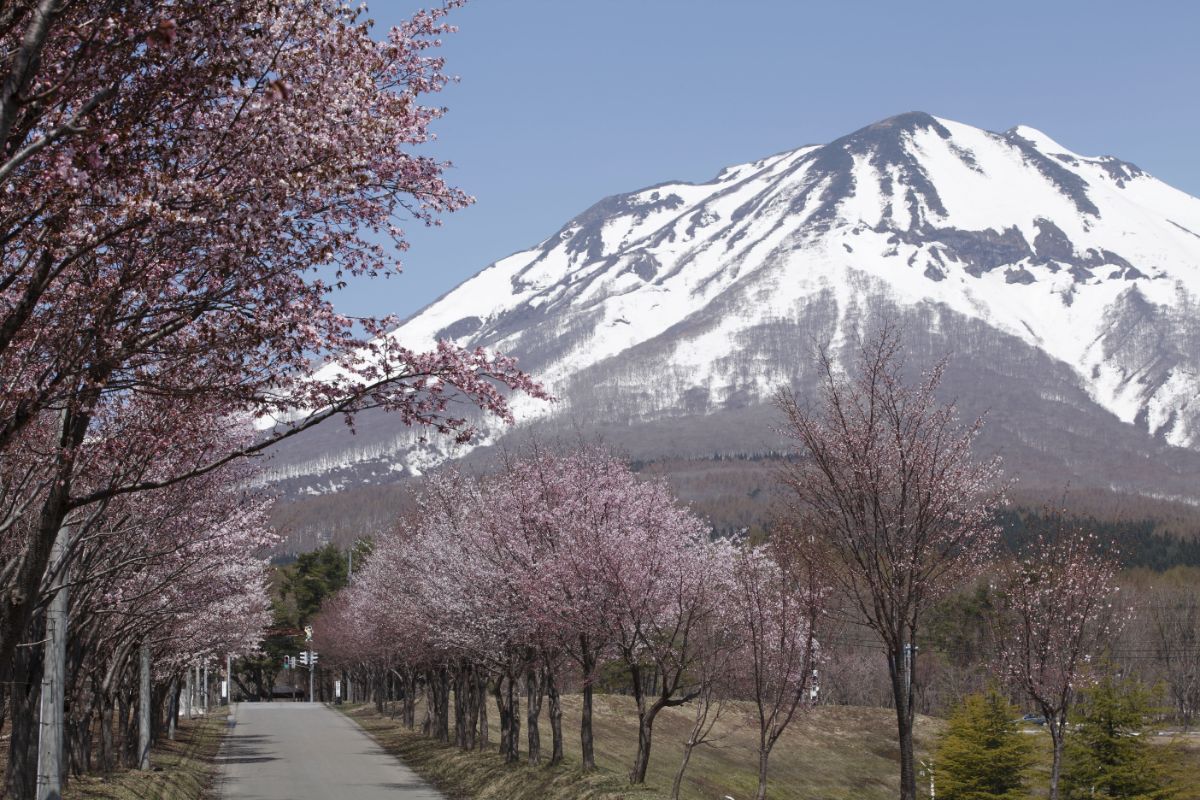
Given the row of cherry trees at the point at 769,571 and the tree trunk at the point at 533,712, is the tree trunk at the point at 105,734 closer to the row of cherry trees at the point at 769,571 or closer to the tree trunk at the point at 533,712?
the row of cherry trees at the point at 769,571

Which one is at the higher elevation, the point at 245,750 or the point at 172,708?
the point at 172,708

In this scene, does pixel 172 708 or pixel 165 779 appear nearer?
pixel 165 779

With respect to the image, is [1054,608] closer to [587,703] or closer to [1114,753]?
[587,703]

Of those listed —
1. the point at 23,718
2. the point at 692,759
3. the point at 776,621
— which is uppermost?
the point at 776,621

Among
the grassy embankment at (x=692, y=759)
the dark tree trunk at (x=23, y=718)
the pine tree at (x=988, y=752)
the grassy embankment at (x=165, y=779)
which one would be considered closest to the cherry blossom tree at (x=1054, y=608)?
the grassy embankment at (x=692, y=759)

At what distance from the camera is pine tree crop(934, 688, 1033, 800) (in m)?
47.7

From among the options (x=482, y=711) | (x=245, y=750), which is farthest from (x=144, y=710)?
(x=245, y=750)

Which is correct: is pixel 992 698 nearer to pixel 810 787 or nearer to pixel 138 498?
pixel 810 787

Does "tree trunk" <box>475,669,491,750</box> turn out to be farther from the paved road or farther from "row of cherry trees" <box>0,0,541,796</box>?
"row of cherry trees" <box>0,0,541,796</box>

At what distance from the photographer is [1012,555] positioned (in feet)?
101

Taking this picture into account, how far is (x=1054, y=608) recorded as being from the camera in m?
28.9

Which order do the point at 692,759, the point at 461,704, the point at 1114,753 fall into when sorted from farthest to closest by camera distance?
the point at 692,759 → the point at 461,704 → the point at 1114,753

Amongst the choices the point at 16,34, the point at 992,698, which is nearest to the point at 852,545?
the point at 16,34

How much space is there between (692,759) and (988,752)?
19.9m
